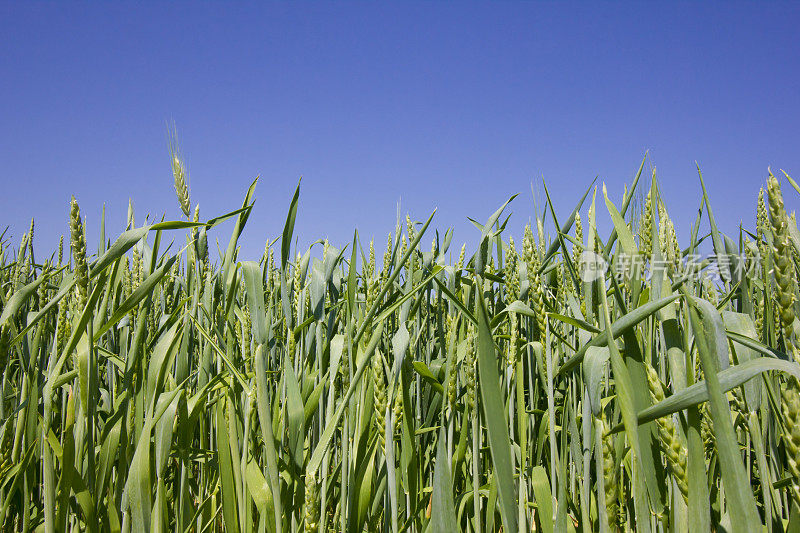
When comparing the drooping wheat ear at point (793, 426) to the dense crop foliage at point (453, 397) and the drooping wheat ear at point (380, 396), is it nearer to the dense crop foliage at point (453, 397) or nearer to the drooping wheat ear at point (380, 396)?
the dense crop foliage at point (453, 397)

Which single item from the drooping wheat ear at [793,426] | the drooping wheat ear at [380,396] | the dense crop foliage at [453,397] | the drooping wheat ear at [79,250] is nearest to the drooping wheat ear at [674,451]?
the dense crop foliage at [453,397]

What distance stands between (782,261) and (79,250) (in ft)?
3.04

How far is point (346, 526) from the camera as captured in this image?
0.85 metres

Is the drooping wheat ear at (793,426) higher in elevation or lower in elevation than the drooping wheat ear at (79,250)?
lower

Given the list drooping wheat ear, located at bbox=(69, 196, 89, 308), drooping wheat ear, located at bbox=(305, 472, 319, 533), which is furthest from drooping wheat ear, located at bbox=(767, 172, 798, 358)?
drooping wheat ear, located at bbox=(69, 196, 89, 308)

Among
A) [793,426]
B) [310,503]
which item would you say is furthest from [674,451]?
[310,503]

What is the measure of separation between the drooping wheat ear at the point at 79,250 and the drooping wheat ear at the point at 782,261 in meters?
0.89

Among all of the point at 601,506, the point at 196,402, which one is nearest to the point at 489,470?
the point at 601,506

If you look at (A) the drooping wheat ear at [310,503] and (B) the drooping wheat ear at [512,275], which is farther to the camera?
(B) the drooping wheat ear at [512,275]

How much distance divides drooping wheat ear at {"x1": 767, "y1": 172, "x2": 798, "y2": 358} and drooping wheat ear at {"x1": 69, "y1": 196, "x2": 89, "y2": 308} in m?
0.89

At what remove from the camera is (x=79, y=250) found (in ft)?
2.48

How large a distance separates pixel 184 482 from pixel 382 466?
16.6 inches

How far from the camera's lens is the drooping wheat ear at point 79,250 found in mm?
741

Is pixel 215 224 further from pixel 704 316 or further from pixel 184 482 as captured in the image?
pixel 704 316
